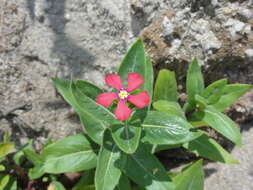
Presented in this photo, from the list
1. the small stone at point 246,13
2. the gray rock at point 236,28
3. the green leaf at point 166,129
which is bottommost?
the green leaf at point 166,129

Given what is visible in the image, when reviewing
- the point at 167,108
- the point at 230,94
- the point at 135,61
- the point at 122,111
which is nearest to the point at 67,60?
the point at 135,61

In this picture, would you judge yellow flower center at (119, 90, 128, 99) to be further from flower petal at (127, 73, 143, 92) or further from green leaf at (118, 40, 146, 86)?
green leaf at (118, 40, 146, 86)

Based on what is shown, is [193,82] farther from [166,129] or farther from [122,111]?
[122,111]

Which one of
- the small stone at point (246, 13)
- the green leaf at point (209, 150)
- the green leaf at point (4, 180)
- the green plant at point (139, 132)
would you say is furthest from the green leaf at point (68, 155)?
the small stone at point (246, 13)

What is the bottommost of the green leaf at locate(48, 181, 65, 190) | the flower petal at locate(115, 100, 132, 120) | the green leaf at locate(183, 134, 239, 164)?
the green leaf at locate(48, 181, 65, 190)

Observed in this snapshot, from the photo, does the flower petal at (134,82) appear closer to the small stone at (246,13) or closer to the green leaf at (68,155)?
the green leaf at (68,155)

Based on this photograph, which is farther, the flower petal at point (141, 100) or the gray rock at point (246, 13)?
the gray rock at point (246, 13)

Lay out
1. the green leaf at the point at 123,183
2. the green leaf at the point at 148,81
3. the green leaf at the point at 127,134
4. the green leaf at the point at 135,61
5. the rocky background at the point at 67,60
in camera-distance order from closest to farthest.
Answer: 1. the green leaf at the point at 127,134
2. the green leaf at the point at 135,61
3. the green leaf at the point at 148,81
4. the green leaf at the point at 123,183
5. the rocky background at the point at 67,60

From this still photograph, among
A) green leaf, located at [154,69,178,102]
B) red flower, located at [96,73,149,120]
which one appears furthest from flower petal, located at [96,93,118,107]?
green leaf, located at [154,69,178,102]
